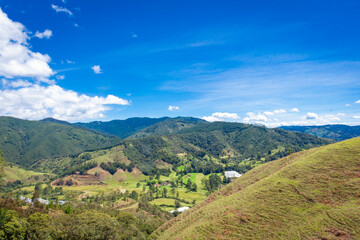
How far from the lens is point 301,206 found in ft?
173

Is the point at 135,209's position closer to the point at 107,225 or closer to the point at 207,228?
the point at 107,225

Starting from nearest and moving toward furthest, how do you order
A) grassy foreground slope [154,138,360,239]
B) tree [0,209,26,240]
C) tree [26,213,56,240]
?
grassy foreground slope [154,138,360,239] → tree [0,209,26,240] → tree [26,213,56,240]

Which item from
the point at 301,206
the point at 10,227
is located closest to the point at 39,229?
the point at 10,227

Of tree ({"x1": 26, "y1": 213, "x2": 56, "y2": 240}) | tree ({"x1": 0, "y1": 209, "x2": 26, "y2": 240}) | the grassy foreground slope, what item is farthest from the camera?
A: tree ({"x1": 26, "y1": 213, "x2": 56, "y2": 240})

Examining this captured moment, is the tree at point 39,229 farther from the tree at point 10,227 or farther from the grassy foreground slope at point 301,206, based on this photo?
the grassy foreground slope at point 301,206

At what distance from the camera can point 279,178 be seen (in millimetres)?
68125

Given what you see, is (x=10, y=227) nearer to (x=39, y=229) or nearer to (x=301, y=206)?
(x=39, y=229)

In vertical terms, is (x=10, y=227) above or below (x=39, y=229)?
above

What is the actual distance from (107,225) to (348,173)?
282ft

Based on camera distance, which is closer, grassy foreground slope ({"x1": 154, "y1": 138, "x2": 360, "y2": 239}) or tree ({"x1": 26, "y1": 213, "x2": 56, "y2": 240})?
grassy foreground slope ({"x1": 154, "y1": 138, "x2": 360, "y2": 239})

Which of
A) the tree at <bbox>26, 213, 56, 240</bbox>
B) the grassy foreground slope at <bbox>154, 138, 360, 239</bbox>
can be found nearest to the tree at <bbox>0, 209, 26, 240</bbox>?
the tree at <bbox>26, 213, 56, 240</bbox>

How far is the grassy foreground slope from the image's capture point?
45.3 m

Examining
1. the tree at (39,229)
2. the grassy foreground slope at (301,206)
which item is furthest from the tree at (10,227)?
the grassy foreground slope at (301,206)

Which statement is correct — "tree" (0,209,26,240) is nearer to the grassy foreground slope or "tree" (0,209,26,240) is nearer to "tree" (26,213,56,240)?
"tree" (26,213,56,240)
